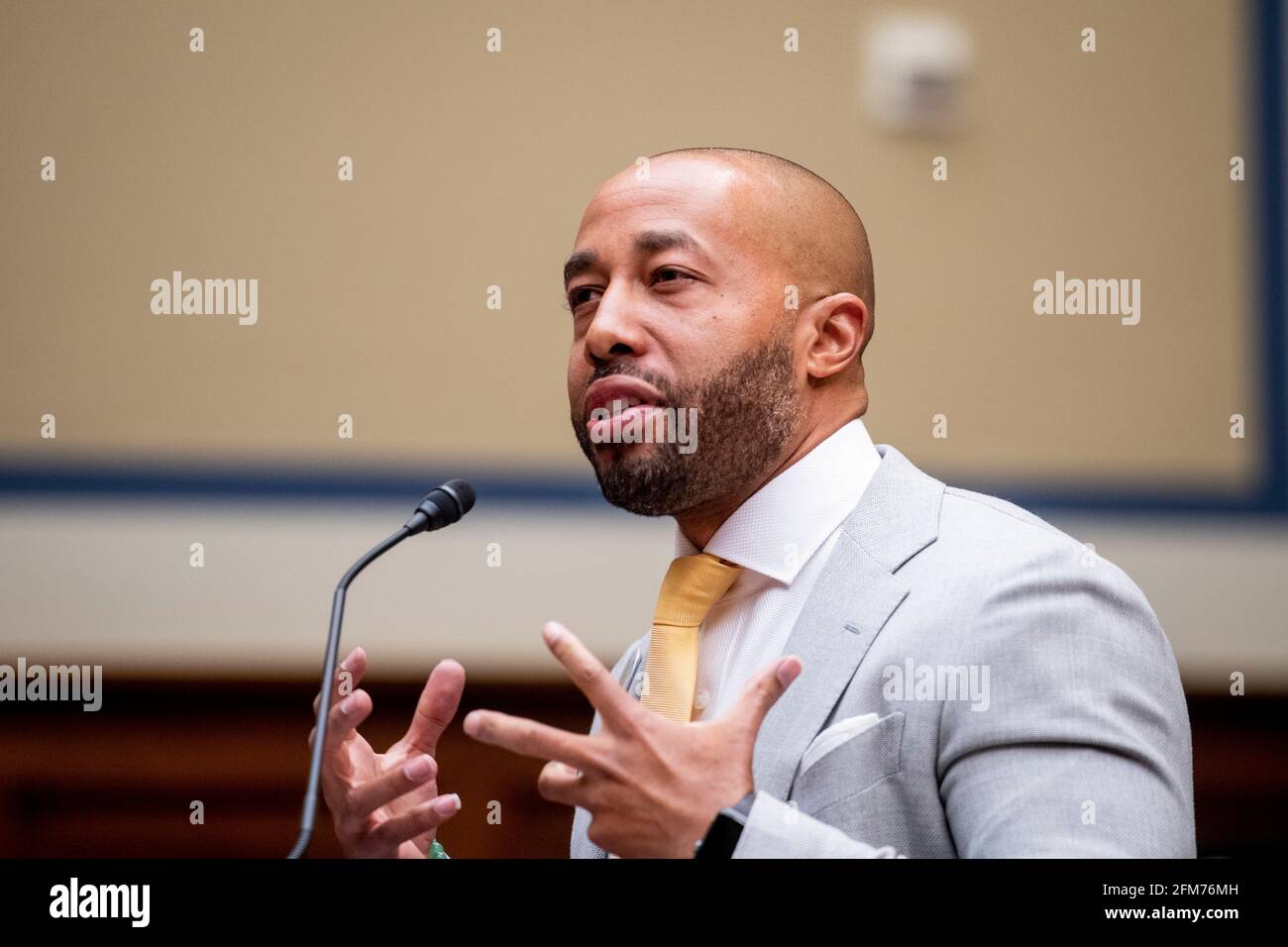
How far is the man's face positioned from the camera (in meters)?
1.93

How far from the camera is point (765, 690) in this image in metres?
1.42

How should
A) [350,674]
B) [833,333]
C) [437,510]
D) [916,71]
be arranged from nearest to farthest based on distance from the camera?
1. [437,510]
2. [350,674]
3. [833,333]
4. [916,71]

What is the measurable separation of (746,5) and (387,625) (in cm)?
211

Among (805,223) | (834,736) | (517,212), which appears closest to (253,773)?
(517,212)

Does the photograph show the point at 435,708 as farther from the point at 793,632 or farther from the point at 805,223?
the point at 805,223

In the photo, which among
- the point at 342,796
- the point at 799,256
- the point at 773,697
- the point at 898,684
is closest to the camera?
the point at 773,697

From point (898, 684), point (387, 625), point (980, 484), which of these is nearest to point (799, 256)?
point (898, 684)

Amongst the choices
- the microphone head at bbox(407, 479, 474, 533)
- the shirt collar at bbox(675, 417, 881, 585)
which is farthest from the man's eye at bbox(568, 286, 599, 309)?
the microphone head at bbox(407, 479, 474, 533)

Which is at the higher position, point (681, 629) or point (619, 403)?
point (619, 403)

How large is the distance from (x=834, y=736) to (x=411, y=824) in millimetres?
551

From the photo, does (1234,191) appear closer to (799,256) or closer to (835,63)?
(835,63)

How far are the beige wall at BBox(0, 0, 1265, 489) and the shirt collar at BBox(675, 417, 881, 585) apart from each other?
74.5 inches

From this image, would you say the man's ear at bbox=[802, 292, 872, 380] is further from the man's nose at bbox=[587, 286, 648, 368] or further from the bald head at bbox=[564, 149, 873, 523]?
the man's nose at bbox=[587, 286, 648, 368]

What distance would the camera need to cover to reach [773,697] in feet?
4.67
